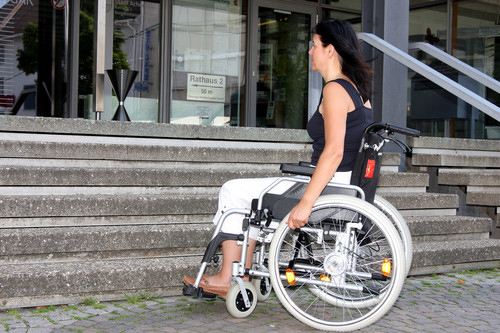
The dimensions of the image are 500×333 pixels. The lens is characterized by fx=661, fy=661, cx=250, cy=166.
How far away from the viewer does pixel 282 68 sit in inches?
435

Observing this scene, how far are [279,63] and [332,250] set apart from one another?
26.1ft

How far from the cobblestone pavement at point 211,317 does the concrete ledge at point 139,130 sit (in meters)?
1.81

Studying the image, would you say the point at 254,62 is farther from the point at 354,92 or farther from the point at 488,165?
the point at 354,92

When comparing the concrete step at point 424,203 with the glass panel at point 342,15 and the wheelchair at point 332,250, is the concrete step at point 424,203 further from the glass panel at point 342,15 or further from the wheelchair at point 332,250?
the glass panel at point 342,15

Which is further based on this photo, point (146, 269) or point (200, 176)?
point (200, 176)

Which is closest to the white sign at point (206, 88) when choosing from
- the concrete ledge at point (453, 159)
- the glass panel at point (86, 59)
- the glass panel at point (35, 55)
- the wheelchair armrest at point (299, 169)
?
the glass panel at point (86, 59)

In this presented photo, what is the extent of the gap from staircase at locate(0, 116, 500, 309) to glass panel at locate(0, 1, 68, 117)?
4.09 meters

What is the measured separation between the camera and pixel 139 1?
967 cm

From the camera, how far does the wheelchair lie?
10.6 feet

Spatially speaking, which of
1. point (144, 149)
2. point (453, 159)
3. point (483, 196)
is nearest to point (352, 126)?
point (144, 149)

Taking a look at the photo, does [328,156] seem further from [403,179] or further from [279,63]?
[279,63]

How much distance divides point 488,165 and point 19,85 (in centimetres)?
613

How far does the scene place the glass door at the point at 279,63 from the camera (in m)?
10.7

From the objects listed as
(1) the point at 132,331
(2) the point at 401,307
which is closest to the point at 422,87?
(2) the point at 401,307
